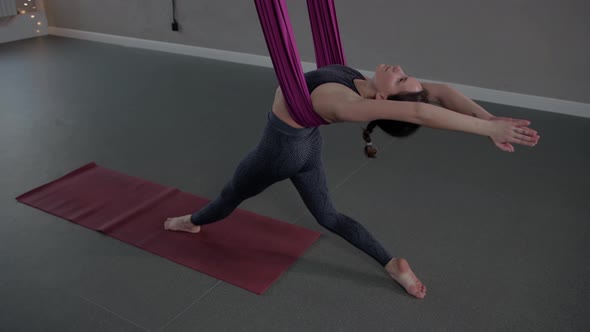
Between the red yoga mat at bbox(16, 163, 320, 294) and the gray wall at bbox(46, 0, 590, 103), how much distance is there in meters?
2.42

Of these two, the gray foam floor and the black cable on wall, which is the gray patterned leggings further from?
the black cable on wall

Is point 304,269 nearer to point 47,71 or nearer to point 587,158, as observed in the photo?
point 587,158

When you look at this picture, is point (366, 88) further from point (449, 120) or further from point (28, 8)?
point (28, 8)

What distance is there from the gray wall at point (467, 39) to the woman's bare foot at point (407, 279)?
2585mm

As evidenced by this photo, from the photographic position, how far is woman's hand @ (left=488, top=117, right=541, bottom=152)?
1520 mm

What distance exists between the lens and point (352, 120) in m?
1.78

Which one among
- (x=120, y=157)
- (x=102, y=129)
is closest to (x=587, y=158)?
(x=120, y=157)

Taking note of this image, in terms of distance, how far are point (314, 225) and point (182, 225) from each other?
644 millimetres

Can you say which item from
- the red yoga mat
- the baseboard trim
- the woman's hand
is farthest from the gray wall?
the woman's hand

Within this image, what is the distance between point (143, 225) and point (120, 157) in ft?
2.90

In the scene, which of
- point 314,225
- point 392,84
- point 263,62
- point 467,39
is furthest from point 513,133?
point 263,62

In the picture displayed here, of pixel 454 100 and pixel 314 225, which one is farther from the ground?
pixel 454 100

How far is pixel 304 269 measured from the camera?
238cm

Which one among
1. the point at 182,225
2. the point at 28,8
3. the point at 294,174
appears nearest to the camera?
the point at 294,174
